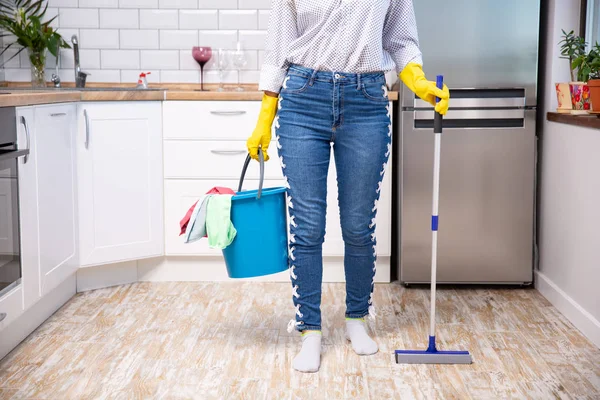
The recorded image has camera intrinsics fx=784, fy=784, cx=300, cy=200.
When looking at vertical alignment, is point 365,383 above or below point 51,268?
below

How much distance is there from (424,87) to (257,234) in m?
0.71

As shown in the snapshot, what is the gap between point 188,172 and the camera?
3594 millimetres

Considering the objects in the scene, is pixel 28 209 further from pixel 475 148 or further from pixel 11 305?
pixel 475 148

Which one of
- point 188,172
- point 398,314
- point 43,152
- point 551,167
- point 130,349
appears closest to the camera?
point 130,349

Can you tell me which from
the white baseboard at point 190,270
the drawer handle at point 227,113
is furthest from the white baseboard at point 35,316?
the drawer handle at point 227,113

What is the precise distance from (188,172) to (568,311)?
1739 mm

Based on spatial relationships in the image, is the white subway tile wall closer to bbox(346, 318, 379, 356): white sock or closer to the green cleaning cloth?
the green cleaning cloth

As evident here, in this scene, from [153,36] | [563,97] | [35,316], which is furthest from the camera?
[153,36]

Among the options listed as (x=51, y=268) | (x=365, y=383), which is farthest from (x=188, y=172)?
(x=365, y=383)

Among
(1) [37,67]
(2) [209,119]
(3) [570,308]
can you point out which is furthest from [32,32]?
(3) [570,308]

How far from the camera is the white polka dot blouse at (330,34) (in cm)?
237

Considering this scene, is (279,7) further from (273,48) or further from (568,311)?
(568,311)

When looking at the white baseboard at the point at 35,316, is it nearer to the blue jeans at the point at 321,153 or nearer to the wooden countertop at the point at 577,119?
the blue jeans at the point at 321,153

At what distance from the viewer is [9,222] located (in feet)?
8.12
